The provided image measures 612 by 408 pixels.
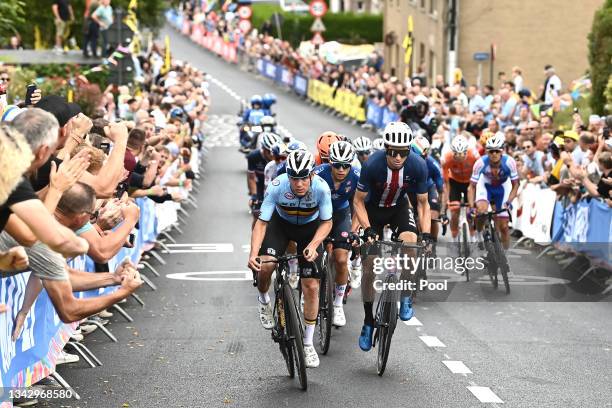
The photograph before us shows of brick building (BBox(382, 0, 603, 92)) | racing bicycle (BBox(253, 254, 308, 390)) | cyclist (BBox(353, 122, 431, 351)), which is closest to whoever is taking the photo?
racing bicycle (BBox(253, 254, 308, 390))

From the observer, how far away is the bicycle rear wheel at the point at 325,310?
1218 cm

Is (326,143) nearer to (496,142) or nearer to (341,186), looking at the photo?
(341,186)

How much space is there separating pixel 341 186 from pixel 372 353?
191cm

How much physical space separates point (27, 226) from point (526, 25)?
136 feet

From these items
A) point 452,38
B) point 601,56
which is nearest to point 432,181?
point 601,56

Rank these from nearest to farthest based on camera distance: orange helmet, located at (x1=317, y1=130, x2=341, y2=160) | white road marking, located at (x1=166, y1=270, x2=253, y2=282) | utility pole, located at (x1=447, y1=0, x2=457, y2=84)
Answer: orange helmet, located at (x1=317, y1=130, x2=341, y2=160)
white road marking, located at (x1=166, y1=270, x2=253, y2=282)
utility pole, located at (x1=447, y1=0, x2=457, y2=84)

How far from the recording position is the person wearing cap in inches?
366

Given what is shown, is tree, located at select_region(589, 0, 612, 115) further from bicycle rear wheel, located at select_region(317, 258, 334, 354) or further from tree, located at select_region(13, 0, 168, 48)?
tree, located at select_region(13, 0, 168, 48)

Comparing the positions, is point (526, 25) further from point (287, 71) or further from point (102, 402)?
point (102, 402)

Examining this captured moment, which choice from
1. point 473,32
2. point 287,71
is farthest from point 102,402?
point 287,71

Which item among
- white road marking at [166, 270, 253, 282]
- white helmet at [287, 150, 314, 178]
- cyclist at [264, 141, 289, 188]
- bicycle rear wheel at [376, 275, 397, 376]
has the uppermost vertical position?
white helmet at [287, 150, 314, 178]

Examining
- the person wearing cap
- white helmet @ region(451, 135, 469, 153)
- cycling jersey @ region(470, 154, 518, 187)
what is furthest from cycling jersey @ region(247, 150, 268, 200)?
the person wearing cap

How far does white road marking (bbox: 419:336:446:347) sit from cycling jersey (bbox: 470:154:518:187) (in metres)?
4.07

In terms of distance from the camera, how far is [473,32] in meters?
46.1
